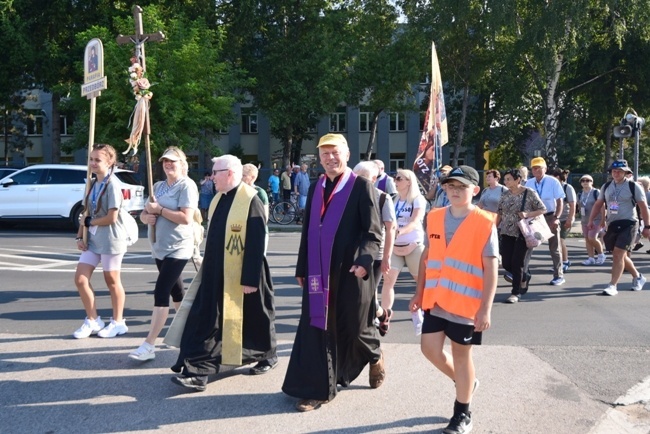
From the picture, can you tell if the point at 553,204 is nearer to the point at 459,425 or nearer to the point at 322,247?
the point at 322,247

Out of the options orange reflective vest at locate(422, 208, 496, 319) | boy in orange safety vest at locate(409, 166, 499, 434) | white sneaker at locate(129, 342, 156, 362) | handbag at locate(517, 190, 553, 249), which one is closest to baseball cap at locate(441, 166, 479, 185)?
boy in orange safety vest at locate(409, 166, 499, 434)

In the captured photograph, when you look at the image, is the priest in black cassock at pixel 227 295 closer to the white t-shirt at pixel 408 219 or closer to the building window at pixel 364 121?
the white t-shirt at pixel 408 219

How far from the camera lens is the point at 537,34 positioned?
1018 inches

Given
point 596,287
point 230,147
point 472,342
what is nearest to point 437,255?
point 472,342

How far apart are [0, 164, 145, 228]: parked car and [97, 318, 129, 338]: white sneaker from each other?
12587 mm

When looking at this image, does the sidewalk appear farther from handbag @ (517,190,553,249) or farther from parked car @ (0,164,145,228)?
parked car @ (0,164,145,228)

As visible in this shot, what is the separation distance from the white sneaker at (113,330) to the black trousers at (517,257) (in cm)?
498

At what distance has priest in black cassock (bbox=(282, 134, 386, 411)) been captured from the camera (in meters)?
4.68

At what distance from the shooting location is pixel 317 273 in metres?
4.73

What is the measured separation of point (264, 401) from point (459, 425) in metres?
1.41

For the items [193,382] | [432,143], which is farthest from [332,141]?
[432,143]

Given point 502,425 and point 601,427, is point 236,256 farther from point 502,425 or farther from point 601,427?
point 601,427

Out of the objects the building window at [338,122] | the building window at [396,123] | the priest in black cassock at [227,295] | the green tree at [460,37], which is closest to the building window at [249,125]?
the building window at [338,122]

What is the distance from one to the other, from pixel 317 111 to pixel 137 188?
1800cm
